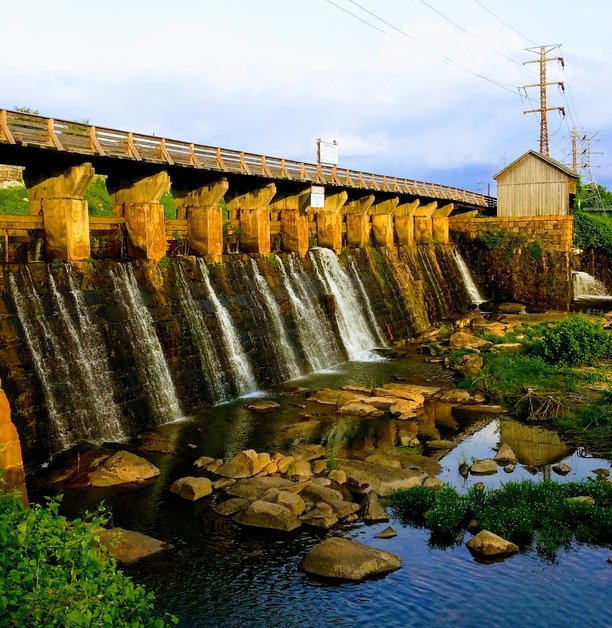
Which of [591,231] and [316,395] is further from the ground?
[591,231]

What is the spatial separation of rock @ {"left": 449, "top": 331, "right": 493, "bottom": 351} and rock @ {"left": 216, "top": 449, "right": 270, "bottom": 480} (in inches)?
734

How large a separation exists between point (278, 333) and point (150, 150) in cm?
925

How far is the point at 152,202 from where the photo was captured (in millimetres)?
26266

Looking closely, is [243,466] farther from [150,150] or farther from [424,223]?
[424,223]

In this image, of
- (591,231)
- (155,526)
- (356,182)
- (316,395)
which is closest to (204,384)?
(316,395)

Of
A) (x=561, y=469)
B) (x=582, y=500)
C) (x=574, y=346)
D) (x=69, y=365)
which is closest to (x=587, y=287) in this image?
(x=574, y=346)

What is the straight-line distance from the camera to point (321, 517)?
15531 mm

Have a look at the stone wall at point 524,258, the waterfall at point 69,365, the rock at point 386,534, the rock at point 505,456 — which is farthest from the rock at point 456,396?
the stone wall at point 524,258

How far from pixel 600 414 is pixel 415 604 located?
12890 millimetres

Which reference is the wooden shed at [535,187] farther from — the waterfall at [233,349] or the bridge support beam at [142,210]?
the bridge support beam at [142,210]

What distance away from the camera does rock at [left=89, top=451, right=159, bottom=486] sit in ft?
56.7

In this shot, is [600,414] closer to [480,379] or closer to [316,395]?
[480,379]

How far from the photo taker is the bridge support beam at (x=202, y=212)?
2903 centimetres

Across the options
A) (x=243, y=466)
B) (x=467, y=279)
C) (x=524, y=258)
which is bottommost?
(x=243, y=466)
